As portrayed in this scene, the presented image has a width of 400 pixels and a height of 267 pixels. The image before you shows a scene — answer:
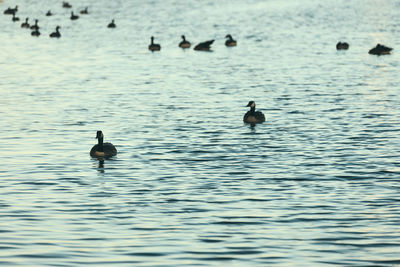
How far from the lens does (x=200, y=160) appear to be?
32469 millimetres

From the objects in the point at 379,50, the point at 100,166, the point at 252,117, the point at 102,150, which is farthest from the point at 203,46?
the point at 100,166

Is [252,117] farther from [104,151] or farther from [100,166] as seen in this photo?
[100,166]

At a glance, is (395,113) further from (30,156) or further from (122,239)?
(122,239)

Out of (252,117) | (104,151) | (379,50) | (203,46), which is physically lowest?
Result: (104,151)

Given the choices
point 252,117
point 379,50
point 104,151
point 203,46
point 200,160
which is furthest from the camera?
point 203,46

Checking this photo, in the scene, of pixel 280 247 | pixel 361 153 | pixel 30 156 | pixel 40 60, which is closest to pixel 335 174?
pixel 361 153

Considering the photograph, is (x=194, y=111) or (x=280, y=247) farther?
(x=194, y=111)

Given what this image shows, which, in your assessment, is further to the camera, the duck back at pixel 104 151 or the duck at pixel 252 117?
the duck at pixel 252 117

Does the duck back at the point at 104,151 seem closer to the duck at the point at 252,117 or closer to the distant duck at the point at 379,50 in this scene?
the duck at the point at 252,117

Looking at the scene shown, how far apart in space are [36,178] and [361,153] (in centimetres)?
1142

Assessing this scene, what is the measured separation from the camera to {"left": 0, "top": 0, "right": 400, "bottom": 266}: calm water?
70.7ft

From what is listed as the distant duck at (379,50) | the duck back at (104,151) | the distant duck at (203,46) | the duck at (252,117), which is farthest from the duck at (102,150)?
the distant duck at (203,46)

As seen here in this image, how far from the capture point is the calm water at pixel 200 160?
21.6 metres

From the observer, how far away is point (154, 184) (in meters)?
28.3
